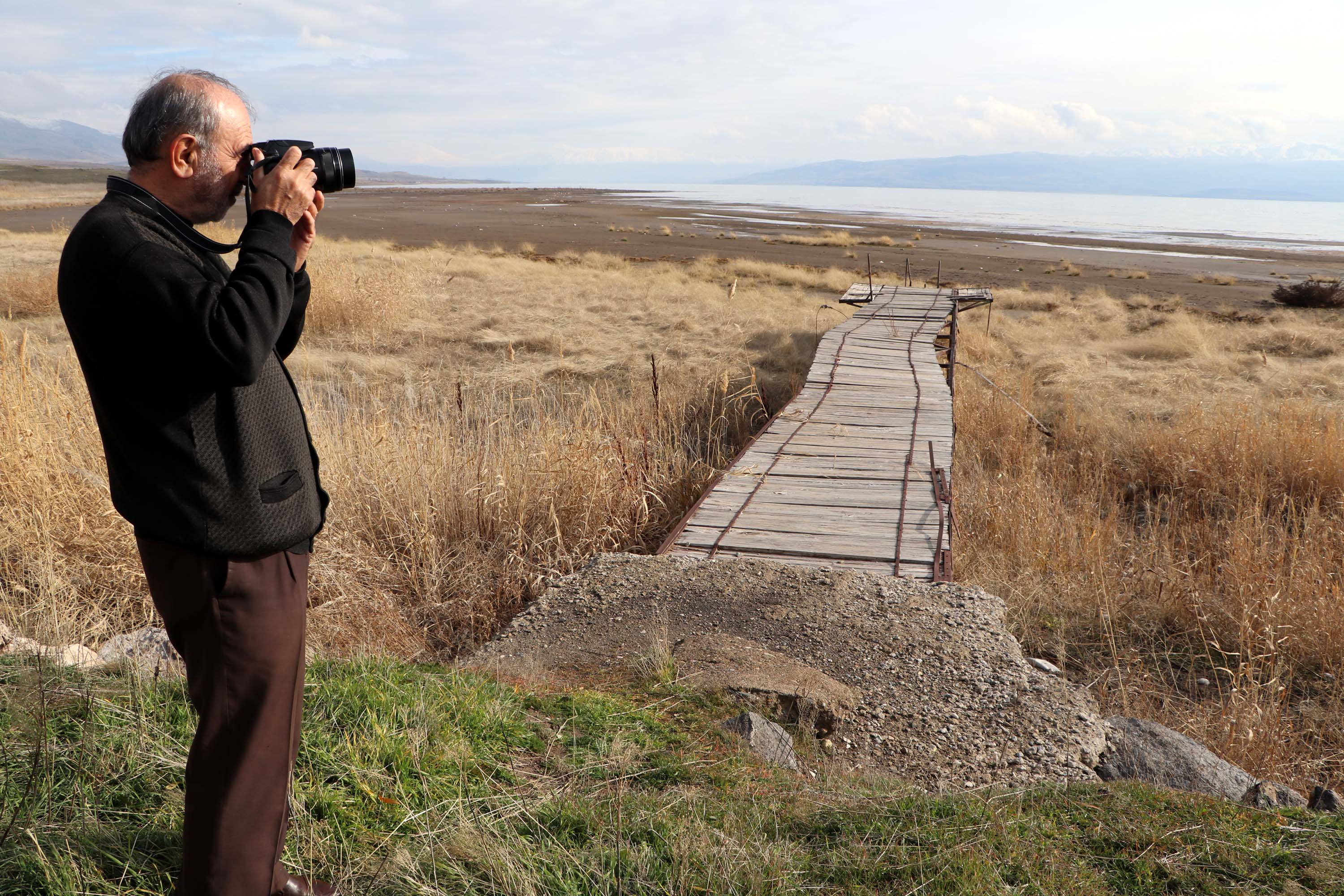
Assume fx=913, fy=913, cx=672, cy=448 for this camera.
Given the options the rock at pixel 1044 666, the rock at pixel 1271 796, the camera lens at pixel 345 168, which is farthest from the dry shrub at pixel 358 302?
the rock at pixel 1271 796

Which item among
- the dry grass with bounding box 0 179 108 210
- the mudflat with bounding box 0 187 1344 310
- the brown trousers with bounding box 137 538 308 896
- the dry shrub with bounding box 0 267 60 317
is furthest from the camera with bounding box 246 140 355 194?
the dry grass with bounding box 0 179 108 210

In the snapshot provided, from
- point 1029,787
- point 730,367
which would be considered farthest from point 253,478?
point 730,367

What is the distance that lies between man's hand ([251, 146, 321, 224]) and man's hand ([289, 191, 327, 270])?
5 cm

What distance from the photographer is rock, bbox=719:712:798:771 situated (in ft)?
8.59

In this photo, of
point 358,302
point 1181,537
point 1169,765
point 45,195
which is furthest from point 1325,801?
point 45,195

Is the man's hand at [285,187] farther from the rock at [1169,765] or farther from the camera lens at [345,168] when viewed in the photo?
the rock at [1169,765]

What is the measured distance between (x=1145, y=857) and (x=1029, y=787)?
35 centimetres

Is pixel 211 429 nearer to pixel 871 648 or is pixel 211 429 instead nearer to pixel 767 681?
pixel 767 681

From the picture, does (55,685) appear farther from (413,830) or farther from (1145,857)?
(1145,857)

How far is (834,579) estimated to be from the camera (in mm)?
3908

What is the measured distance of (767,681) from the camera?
3020 millimetres

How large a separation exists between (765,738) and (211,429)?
178cm

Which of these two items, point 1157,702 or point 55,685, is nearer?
point 55,685

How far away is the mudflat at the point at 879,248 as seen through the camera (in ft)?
89.5
